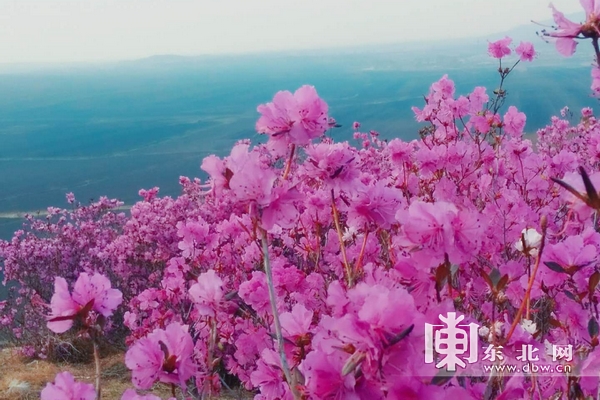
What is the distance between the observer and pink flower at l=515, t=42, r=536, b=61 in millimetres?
4560

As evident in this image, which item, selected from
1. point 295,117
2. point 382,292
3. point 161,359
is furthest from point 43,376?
point 382,292

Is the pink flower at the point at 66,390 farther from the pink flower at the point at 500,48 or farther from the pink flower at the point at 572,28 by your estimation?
the pink flower at the point at 500,48

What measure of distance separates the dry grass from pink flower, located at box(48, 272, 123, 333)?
3759 mm

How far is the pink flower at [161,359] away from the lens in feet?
4.58

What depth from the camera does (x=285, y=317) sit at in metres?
1.54

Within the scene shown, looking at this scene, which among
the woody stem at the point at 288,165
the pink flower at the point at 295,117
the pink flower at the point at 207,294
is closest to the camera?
the woody stem at the point at 288,165

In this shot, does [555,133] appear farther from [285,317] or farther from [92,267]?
[285,317]

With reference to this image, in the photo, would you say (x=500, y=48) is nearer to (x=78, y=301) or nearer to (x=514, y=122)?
(x=514, y=122)

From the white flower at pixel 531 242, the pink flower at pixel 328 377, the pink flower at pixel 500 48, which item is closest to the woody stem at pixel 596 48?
the white flower at pixel 531 242

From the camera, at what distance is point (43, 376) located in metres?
5.88

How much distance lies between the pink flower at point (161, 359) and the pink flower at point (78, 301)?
18 centimetres

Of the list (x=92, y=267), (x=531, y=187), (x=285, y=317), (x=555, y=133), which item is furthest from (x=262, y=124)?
(x=555, y=133)

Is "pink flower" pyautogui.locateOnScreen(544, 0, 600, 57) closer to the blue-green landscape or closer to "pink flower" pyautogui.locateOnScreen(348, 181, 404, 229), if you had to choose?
"pink flower" pyautogui.locateOnScreen(348, 181, 404, 229)

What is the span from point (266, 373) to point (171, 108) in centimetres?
8589
